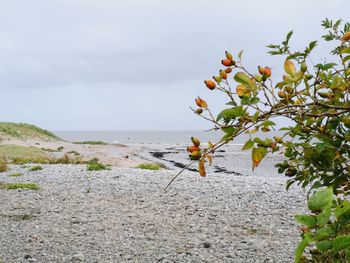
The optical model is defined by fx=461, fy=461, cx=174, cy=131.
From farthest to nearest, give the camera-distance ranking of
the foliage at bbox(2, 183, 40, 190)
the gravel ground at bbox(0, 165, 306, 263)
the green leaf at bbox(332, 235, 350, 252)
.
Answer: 1. the foliage at bbox(2, 183, 40, 190)
2. the gravel ground at bbox(0, 165, 306, 263)
3. the green leaf at bbox(332, 235, 350, 252)

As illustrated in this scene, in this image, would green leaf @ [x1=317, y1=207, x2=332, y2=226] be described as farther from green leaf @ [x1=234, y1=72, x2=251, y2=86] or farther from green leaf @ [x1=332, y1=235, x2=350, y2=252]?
green leaf @ [x1=234, y1=72, x2=251, y2=86]

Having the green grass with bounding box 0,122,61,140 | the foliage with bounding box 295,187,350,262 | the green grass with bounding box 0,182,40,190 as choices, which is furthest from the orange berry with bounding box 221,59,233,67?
the green grass with bounding box 0,122,61,140

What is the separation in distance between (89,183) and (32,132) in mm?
38813

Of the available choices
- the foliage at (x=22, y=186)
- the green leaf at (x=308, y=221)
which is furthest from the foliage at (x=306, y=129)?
the foliage at (x=22, y=186)

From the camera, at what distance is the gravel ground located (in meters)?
7.67

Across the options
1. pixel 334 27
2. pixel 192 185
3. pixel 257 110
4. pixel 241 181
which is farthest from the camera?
pixel 241 181

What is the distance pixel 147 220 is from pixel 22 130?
1679 inches

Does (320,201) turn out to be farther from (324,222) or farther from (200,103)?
(200,103)

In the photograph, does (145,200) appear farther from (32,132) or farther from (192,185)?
(32,132)

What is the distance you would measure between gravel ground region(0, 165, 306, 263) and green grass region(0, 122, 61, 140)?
3152 cm

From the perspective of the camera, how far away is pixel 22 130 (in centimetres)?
4925

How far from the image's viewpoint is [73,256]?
746 cm

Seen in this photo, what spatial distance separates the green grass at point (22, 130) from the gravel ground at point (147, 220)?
31.5 meters

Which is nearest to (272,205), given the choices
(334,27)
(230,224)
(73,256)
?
(230,224)
